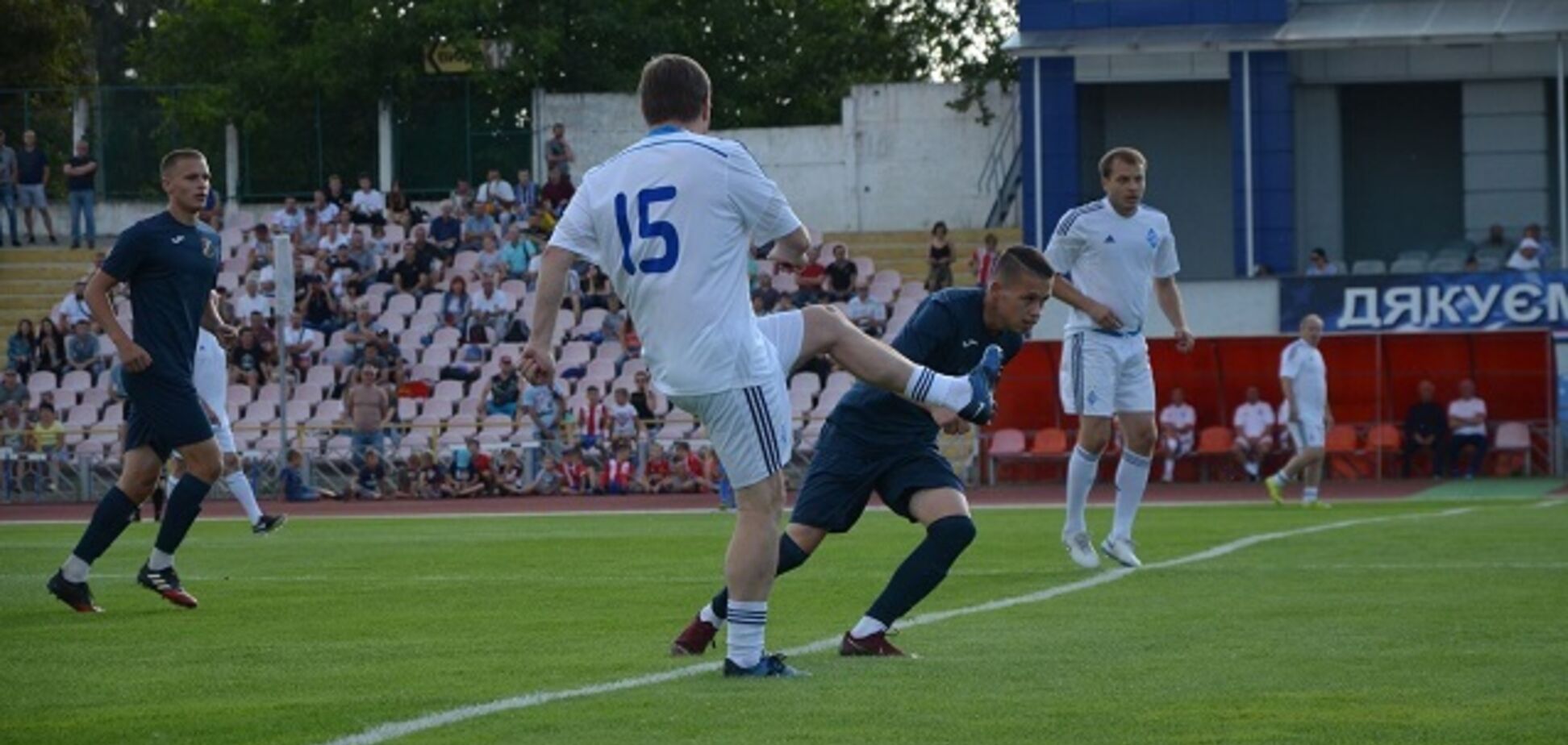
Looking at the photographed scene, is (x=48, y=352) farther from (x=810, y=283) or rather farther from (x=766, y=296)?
(x=810, y=283)

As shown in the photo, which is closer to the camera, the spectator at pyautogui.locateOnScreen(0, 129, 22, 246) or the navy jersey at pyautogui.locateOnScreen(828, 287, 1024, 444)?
the navy jersey at pyautogui.locateOnScreen(828, 287, 1024, 444)

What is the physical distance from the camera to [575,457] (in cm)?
3312

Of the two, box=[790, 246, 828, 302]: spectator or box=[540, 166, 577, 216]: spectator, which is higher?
box=[540, 166, 577, 216]: spectator

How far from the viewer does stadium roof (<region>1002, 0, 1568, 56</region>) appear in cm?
3716

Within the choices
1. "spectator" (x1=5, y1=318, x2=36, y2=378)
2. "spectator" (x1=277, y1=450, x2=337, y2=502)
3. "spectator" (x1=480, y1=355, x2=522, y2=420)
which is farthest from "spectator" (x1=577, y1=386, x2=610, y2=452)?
"spectator" (x1=5, y1=318, x2=36, y2=378)

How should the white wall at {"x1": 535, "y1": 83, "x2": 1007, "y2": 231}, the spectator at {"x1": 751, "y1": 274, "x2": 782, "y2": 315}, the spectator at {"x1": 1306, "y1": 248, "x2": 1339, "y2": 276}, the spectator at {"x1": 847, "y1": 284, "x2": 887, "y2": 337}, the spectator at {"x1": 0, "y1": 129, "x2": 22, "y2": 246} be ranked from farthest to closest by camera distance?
the white wall at {"x1": 535, "y1": 83, "x2": 1007, "y2": 231} → the spectator at {"x1": 0, "y1": 129, "x2": 22, "y2": 246} → the spectator at {"x1": 1306, "y1": 248, "x2": 1339, "y2": 276} → the spectator at {"x1": 751, "y1": 274, "x2": 782, "y2": 315} → the spectator at {"x1": 847, "y1": 284, "x2": 887, "y2": 337}

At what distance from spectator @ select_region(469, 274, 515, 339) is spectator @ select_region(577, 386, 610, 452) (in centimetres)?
402

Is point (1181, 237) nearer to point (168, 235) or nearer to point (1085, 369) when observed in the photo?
point (1085, 369)

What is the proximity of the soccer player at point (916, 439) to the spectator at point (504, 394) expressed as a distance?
938 inches

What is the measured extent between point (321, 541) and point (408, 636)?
9.68 meters

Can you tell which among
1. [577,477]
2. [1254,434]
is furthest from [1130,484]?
[577,477]

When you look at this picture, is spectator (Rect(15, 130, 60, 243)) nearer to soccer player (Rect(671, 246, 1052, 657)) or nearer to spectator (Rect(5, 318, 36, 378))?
spectator (Rect(5, 318, 36, 378))

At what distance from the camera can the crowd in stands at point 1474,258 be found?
3588 cm

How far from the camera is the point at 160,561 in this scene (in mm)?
13492
